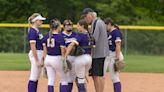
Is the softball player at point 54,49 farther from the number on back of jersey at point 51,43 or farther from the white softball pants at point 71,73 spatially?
the white softball pants at point 71,73

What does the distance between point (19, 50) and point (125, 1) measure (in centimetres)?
1196

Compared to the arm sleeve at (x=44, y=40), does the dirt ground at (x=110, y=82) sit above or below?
below

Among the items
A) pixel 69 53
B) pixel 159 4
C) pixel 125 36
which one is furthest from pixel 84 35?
pixel 159 4

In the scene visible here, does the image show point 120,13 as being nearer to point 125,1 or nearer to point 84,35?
point 125,1

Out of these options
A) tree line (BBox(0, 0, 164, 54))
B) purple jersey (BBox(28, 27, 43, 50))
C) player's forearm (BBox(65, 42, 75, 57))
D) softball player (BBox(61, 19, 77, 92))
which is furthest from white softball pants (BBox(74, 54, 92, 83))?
tree line (BBox(0, 0, 164, 54))

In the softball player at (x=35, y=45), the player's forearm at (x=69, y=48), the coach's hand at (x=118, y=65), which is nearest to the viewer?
the player's forearm at (x=69, y=48)

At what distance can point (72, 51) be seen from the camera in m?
10.8

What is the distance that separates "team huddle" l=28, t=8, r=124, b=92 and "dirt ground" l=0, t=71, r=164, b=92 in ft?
7.65

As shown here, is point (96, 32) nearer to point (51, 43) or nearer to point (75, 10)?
point (51, 43)

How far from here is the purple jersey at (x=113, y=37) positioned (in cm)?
1185

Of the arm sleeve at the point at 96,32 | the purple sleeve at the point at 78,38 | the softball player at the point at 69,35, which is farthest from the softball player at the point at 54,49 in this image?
the arm sleeve at the point at 96,32

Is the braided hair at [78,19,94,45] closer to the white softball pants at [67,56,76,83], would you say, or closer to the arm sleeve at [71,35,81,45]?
the arm sleeve at [71,35,81,45]

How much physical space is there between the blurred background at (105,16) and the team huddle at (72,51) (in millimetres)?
18959

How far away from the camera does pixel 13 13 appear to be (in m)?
41.3
